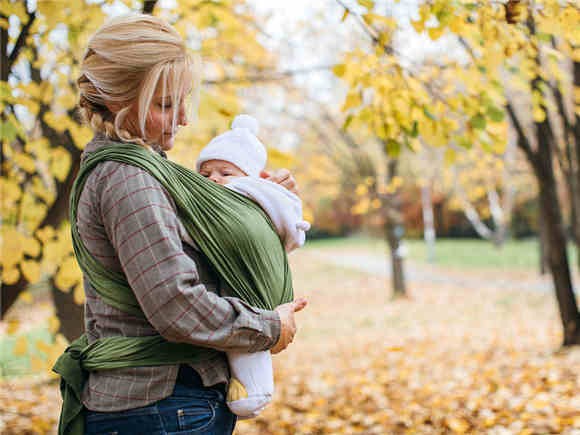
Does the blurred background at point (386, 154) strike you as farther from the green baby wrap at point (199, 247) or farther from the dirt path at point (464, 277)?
the dirt path at point (464, 277)

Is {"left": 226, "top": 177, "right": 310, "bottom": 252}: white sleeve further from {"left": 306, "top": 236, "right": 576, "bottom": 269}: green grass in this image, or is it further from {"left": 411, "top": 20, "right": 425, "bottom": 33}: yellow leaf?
A: {"left": 306, "top": 236, "right": 576, "bottom": 269}: green grass

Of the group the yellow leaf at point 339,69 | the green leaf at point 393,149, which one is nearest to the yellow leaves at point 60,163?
the yellow leaf at point 339,69

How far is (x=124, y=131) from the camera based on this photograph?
4.12 ft

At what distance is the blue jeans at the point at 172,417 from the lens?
46.3 inches

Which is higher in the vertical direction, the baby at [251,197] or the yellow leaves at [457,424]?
the baby at [251,197]

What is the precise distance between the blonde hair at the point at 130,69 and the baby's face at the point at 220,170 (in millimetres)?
391

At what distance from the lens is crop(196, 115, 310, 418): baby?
1266mm

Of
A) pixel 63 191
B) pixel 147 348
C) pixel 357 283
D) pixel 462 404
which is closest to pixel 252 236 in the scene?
pixel 147 348

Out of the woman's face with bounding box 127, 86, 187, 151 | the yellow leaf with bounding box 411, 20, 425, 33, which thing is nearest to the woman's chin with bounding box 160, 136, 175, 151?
the woman's face with bounding box 127, 86, 187, 151

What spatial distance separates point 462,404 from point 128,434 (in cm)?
361

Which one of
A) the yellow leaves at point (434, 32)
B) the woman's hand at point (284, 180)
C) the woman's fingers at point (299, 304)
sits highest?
the yellow leaves at point (434, 32)

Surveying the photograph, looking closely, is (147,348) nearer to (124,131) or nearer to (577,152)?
(124,131)

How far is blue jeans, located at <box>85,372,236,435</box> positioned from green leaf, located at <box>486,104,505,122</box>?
7.63 feet

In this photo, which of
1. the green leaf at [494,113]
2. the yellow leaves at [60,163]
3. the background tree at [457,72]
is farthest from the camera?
the yellow leaves at [60,163]
